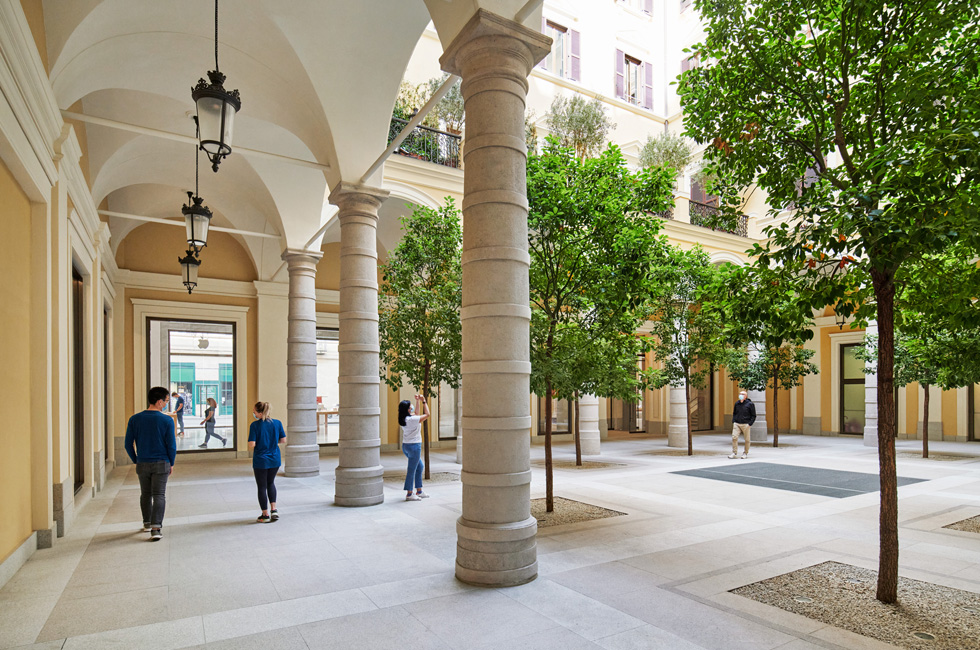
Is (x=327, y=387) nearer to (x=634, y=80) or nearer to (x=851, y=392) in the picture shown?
(x=634, y=80)

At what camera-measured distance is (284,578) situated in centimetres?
577

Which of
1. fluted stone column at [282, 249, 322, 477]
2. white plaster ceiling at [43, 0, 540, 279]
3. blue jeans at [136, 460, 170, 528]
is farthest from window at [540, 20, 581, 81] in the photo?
blue jeans at [136, 460, 170, 528]

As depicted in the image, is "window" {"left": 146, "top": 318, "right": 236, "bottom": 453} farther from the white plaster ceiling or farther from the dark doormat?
the dark doormat

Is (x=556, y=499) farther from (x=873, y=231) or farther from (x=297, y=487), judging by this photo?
(x=873, y=231)

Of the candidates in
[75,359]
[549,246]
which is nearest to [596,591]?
[549,246]

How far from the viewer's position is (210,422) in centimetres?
1716

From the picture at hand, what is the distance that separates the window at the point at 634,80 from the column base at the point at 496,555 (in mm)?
22896

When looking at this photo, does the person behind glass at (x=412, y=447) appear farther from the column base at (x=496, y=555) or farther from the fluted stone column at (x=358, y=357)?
the column base at (x=496, y=555)

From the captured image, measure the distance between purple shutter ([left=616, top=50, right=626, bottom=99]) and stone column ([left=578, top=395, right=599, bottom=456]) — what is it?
13.7m

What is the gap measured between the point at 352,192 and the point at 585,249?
12.6 feet

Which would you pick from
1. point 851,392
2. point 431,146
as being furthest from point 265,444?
point 851,392

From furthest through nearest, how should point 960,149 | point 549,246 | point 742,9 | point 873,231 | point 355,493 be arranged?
point 355,493, point 549,246, point 742,9, point 873,231, point 960,149

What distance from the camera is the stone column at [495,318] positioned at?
17.7ft

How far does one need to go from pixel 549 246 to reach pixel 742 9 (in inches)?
154
